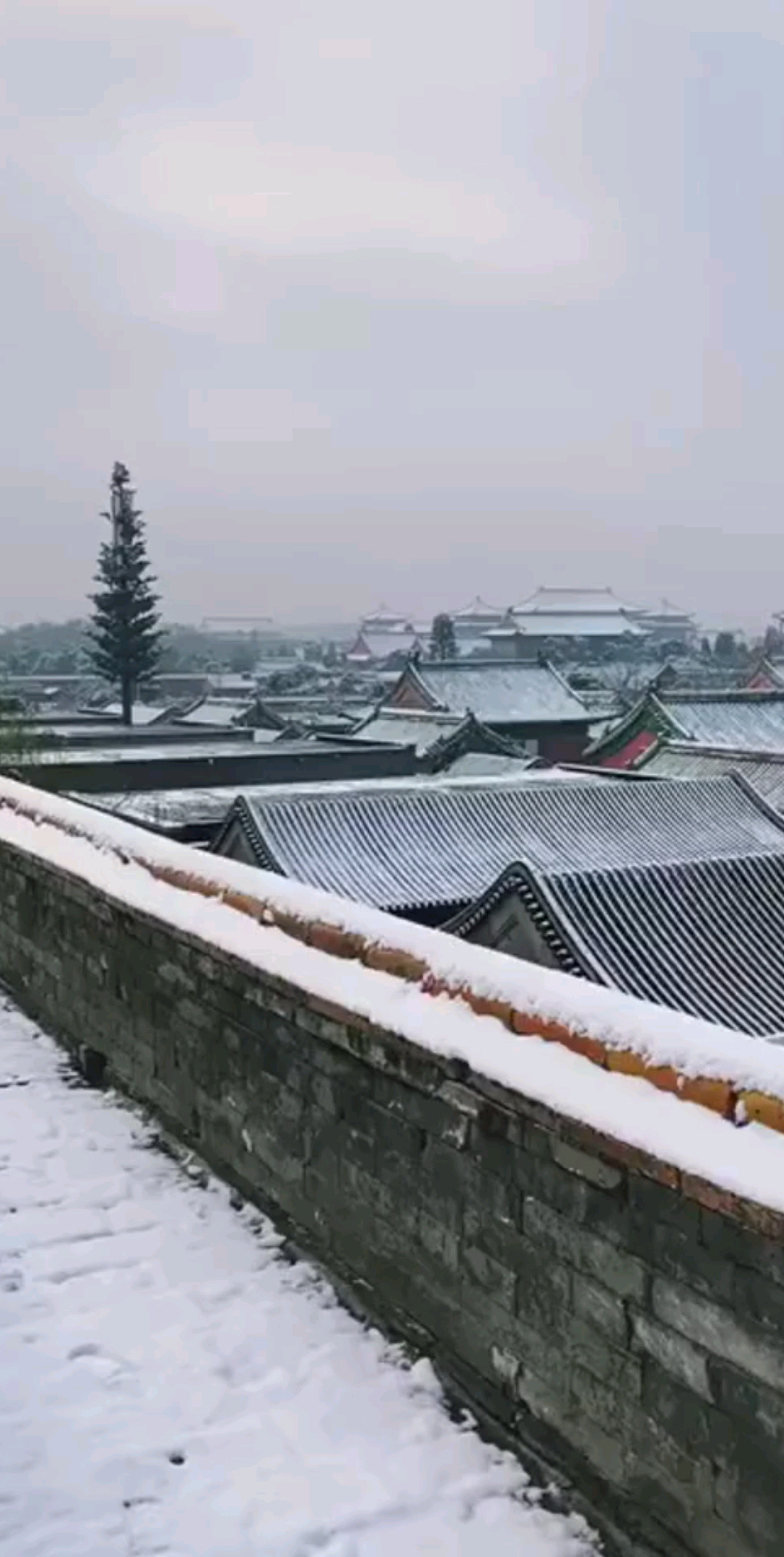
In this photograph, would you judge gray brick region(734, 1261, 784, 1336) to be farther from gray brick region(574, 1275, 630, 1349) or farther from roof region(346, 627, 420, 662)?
roof region(346, 627, 420, 662)

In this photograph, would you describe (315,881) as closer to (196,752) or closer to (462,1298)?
(196,752)

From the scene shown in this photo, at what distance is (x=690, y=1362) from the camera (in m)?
2.22

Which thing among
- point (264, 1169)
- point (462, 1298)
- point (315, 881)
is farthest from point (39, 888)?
point (315, 881)

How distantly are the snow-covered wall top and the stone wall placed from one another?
45 mm

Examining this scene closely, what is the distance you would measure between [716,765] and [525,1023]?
2150 centimetres

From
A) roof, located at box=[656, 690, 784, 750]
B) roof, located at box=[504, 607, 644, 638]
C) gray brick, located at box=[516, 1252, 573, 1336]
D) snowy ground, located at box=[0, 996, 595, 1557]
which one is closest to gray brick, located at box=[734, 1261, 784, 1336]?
gray brick, located at box=[516, 1252, 573, 1336]

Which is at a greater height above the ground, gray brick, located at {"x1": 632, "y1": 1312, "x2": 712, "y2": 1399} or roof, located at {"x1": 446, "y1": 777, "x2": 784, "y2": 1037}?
gray brick, located at {"x1": 632, "y1": 1312, "x2": 712, "y2": 1399}

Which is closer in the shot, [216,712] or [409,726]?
[409,726]

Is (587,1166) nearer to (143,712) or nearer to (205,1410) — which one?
(205,1410)

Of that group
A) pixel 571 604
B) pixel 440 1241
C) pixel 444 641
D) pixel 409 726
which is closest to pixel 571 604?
pixel 571 604

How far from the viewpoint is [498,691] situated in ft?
121

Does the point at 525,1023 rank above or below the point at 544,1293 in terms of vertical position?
above

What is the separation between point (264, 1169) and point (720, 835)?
1474 cm

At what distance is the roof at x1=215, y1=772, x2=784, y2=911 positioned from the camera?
15922mm
